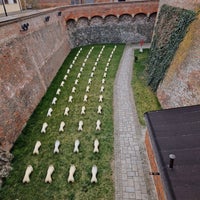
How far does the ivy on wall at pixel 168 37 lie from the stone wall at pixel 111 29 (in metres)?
8.29

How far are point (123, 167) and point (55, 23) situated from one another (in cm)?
1810

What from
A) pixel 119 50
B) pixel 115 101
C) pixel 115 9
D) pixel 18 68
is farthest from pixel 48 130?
pixel 115 9

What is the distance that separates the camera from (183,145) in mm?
6699

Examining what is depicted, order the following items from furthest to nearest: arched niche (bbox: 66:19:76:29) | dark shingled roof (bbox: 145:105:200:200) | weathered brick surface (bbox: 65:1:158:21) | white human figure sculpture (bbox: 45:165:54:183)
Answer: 1. arched niche (bbox: 66:19:76:29)
2. weathered brick surface (bbox: 65:1:158:21)
3. white human figure sculpture (bbox: 45:165:54:183)
4. dark shingled roof (bbox: 145:105:200:200)

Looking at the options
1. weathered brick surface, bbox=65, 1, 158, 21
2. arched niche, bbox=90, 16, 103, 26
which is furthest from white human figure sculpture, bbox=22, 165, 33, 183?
arched niche, bbox=90, 16, 103, 26

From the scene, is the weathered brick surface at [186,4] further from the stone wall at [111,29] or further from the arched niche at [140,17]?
the stone wall at [111,29]

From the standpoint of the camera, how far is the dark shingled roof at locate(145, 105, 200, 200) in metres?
5.34

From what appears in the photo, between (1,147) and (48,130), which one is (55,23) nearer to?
(48,130)

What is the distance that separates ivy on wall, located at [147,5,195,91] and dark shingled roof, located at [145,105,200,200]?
275 inches

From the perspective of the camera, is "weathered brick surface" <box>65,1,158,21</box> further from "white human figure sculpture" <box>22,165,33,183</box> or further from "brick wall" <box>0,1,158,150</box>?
"white human figure sculpture" <box>22,165,33,183</box>

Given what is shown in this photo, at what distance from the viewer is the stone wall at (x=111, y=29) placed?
2644cm

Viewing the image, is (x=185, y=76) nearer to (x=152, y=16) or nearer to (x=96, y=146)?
(x=96, y=146)

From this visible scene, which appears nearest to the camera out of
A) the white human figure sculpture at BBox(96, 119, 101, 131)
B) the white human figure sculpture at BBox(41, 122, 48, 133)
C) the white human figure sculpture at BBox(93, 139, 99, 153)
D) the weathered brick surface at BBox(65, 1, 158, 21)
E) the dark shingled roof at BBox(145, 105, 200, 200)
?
the dark shingled roof at BBox(145, 105, 200, 200)

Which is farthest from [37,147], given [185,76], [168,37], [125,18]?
[125,18]
